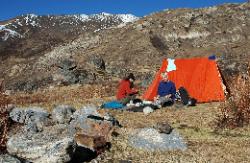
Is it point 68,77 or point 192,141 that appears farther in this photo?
point 68,77

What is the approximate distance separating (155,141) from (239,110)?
2996 millimetres

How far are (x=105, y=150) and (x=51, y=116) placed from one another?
3.62 meters

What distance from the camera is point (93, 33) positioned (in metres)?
59.3

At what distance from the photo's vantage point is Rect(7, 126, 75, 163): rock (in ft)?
33.7

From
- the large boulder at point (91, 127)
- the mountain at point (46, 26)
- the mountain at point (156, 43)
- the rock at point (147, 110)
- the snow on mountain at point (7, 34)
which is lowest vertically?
the large boulder at point (91, 127)

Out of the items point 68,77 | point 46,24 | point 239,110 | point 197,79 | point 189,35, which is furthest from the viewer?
point 46,24

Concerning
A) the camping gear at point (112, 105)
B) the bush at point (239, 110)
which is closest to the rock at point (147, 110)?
the camping gear at point (112, 105)

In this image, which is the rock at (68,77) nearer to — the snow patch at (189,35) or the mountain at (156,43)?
the mountain at (156,43)

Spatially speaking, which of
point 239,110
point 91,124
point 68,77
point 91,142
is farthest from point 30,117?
point 68,77

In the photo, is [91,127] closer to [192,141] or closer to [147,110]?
[192,141]

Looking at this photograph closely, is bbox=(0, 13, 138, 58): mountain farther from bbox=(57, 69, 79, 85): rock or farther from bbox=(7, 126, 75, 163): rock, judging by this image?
bbox=(7, 126, 75, 163): rock

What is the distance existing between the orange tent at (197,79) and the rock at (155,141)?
23.8ft

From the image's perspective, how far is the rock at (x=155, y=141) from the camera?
1181 centimetres

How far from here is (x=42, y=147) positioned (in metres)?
10.4
